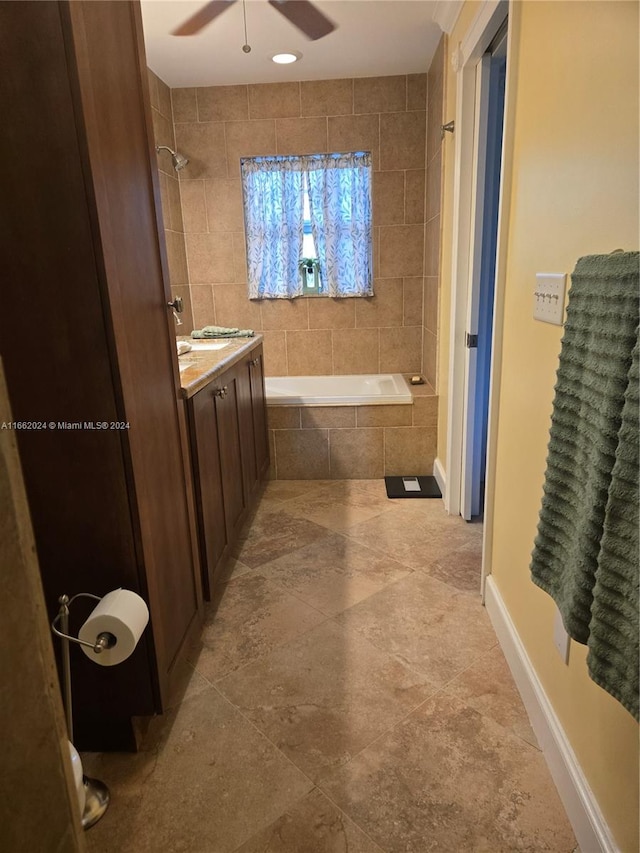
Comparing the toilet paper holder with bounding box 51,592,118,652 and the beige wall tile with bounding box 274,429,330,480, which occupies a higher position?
the toilet paper holder with bounding box 51,592,118,652

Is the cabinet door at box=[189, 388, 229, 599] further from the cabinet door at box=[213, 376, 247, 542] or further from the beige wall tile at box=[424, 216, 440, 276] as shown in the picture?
the beige wall tile at box=[424, 216, 440, 276]

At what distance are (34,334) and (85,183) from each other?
1.12 feet

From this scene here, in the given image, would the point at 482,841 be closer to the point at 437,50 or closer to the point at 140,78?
the point at 140,78

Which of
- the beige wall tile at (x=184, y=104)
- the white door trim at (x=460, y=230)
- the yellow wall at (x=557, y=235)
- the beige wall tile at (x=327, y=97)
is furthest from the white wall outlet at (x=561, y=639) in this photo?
the beige wall tile at (x=184, y=104)

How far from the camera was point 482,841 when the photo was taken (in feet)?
3.94

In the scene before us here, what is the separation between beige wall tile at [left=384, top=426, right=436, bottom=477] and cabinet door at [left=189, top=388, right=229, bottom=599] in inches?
57.1

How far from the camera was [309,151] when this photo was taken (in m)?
3.80

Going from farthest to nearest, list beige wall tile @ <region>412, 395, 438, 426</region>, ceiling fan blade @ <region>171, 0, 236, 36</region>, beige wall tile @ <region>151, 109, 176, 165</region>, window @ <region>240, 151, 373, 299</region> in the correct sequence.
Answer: window @ <region>240, 151, 373, 299</region>
beige wall tile @ <region>151, 109, 176, 165</region>
beige wall tile @ <region>412, 395, 438, 426</region>
ceiling fan blade @ <region>171, 0, 236, 36</region>

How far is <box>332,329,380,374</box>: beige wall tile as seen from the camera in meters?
4.09

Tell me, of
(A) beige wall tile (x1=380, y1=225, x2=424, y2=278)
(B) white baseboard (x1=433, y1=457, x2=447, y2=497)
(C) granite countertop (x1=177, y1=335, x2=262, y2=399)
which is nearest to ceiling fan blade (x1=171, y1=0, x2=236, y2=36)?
(C) granite countertop (x1=177, y1=335, x2=262, y2=399)

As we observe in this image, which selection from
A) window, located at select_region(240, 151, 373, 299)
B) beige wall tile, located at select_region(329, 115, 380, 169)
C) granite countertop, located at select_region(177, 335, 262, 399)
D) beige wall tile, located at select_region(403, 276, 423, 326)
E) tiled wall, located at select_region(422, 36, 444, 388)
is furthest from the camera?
beige wall tile, located at select_region(403, 276, 423, 326)

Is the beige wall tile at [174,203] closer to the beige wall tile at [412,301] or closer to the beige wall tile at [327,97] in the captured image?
the beige wall tile at [327,97]

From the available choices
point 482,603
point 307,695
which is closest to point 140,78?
point 307,695

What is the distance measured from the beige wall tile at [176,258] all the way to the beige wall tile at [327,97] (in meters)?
1.26
